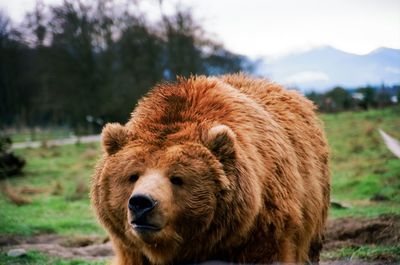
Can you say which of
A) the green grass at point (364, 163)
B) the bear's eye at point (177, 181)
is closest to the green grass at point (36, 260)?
the bear's eye at point (177, 181)

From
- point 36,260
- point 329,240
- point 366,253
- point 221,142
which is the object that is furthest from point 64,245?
Result: point 221,142

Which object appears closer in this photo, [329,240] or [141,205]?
[141,205]

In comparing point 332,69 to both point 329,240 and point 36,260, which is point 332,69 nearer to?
point 329,240

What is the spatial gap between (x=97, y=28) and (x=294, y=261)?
26.6 meters

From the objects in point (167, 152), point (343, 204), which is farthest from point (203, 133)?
point (343, 204)

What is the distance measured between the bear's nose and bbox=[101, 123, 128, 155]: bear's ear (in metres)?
0.88

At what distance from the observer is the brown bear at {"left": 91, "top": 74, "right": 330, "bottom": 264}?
4.03 metres

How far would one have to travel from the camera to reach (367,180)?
11656mm

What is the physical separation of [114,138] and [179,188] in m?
0.78

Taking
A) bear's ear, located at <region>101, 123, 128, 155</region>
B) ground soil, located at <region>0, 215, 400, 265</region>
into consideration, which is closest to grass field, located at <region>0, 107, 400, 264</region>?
ground soil, located at <region>0, 215, 400, 265</region>

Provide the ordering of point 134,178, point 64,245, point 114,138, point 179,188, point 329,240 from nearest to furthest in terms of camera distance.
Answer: point 179,188
point 134,178
point 114,138
point 329,240
point 64,245

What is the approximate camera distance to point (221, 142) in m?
4.12

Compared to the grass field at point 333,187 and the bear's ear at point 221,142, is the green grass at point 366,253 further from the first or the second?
the bear's ear at point 221,142

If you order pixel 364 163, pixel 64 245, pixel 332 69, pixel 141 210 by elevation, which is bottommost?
pixel 64 245
